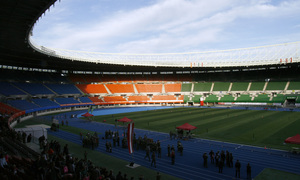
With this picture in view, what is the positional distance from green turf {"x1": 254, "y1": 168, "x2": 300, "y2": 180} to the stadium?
0.06m

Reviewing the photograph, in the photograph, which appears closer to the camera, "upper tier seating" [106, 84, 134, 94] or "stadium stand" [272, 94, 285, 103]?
"stadium stand" [272, 94, 285, 103]

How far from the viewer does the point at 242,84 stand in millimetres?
72375

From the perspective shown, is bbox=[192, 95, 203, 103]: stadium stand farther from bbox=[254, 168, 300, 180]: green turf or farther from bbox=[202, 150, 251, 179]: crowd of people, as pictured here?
bbox=[254, 168, 300, 180]: green turf

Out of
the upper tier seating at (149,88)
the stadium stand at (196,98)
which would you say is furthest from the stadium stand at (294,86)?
the upper tier seating at (149,88)

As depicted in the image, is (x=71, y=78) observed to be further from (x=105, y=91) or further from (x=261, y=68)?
(x=261, y=68)

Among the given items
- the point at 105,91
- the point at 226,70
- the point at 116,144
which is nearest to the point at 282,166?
the point at 116,144

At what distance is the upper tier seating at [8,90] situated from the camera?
46131mm

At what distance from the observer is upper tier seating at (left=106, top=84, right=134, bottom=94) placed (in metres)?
73.0

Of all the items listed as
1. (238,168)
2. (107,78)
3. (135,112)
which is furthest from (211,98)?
(238,168)

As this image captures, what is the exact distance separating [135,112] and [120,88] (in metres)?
25.0

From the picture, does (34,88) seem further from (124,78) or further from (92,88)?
(124,78)

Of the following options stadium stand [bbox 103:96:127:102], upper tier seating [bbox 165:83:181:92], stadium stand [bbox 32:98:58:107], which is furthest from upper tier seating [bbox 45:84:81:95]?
upper tier seating [bbox 165:83:181:92]

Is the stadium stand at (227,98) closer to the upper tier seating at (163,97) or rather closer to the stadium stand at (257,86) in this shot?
the stadium stand at (257,86)

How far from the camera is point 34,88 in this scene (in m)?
55.1
